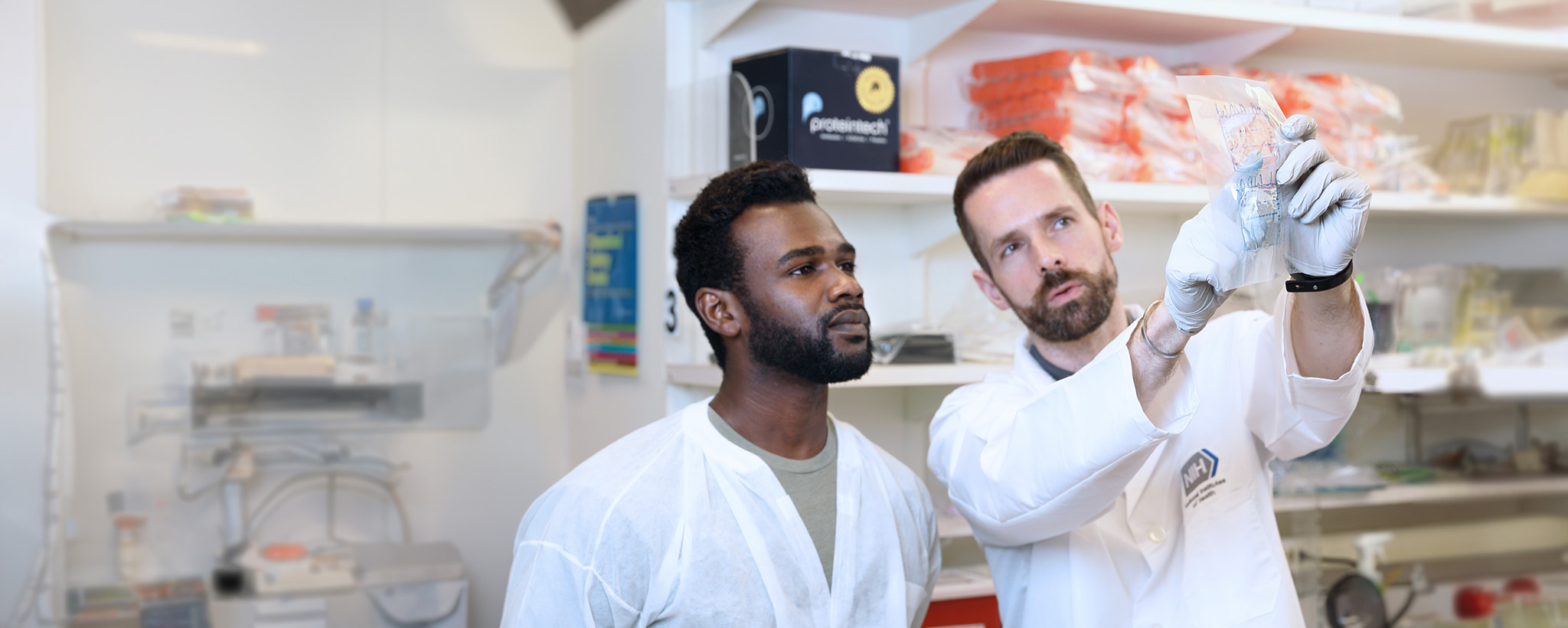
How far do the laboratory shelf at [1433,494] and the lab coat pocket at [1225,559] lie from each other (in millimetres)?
1173

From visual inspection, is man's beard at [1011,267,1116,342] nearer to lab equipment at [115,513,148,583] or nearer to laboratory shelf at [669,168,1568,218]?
laboratory shelf at [669,168,1568,218]

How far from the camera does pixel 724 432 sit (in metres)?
1.39

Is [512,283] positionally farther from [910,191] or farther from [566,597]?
[566,597]

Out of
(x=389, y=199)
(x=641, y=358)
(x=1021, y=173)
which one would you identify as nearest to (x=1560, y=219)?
(x=1021, y=173)

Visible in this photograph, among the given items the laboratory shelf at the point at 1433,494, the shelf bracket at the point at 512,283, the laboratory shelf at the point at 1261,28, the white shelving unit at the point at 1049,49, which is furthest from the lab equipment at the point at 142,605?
the laboratory shelf at the point at 1433,494

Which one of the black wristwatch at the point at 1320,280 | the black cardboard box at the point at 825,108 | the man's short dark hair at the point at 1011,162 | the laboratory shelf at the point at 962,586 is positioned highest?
the black cardboard box at the point at 825,108

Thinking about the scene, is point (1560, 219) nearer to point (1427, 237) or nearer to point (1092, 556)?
point (1427, 237)

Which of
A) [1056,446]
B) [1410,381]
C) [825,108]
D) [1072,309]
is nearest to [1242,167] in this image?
[1056,446]

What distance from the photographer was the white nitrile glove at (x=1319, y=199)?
0.99 m

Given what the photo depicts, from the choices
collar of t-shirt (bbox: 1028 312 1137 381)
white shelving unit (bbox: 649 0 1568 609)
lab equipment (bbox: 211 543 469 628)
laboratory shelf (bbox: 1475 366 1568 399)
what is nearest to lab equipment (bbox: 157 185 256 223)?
lab equipment (bbox: 211 543 469 628)

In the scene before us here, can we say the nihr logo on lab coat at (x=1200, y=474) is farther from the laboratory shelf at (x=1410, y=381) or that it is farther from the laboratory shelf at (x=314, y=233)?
the laboratory shelf at (x=314, y=233)

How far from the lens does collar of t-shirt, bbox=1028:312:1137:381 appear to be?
1521mm

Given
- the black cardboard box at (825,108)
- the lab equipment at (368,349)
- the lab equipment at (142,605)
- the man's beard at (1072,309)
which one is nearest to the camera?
the man's beard at (1072,309)

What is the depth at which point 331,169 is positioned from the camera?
7.98 ft
